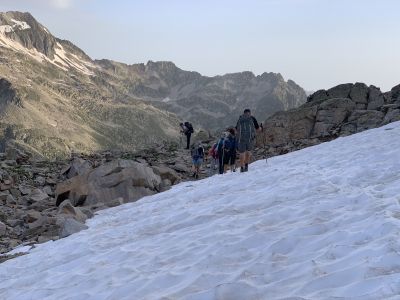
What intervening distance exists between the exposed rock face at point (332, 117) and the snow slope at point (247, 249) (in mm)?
18481

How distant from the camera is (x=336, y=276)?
5.79 meters

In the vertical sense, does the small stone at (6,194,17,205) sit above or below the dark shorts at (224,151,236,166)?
below

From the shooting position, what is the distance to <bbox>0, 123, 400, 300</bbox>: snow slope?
235 inches

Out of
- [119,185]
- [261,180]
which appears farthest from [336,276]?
[119,185]

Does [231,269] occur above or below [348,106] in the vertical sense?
below

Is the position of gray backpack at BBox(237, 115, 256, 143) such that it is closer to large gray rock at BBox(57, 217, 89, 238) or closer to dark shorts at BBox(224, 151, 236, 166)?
dark shorts at BBox(224, 151, 236, 166)

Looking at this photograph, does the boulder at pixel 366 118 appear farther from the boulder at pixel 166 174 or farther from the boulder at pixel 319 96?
the boulder at pixel 166 174

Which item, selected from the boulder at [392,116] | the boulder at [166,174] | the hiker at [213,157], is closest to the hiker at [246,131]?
the hiker at [213,157]

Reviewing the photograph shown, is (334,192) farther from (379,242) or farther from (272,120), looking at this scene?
(272,120)

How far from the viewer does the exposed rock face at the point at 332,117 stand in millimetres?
32719

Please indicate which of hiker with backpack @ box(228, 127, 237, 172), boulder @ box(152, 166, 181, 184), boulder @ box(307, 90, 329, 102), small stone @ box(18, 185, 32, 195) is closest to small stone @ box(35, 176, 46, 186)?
small stone @ box(18, 185, 32, 195)

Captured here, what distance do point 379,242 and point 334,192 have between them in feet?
15.3

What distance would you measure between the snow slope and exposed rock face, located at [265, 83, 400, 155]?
18.5 m

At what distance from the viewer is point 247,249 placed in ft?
25.4
